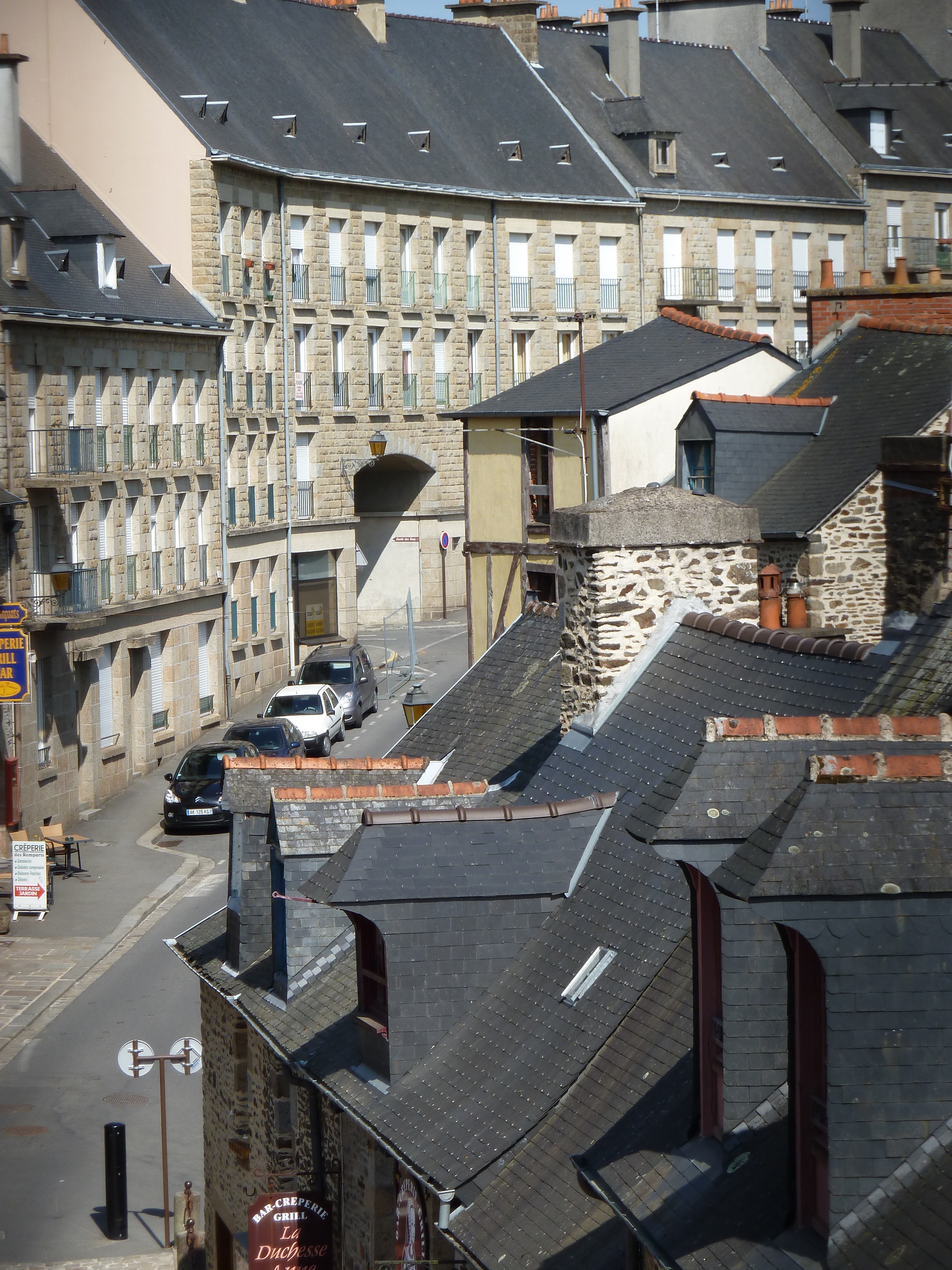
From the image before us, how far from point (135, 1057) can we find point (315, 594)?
34.8 meters

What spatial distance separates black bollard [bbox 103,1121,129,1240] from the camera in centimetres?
2112

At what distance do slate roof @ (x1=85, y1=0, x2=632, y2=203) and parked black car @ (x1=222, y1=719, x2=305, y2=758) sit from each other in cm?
1593

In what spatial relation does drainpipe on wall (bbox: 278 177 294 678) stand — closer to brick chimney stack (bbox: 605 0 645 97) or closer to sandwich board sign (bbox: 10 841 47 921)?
brick chimney stack (bbox: 605 0 645 97)

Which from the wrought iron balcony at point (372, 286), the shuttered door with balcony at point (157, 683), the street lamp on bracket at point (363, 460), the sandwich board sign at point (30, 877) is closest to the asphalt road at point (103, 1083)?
the sandwich board sign at point (30, 877)

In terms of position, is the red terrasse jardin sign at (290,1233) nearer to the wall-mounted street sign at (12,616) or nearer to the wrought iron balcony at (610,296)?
the wall-mounted street sign at (12,616)

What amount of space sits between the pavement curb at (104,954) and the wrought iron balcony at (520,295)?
26.8 m

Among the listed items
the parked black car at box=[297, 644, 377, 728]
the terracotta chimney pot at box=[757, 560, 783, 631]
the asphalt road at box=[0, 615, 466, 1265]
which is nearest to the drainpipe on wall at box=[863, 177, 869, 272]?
the parked black car at box=[297, 644, 377, 728]

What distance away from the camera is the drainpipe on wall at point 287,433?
53.4m

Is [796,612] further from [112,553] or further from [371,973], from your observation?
[112,553]

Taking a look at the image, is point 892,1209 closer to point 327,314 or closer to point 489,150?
point 327,314

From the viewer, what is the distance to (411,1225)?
12.1 meters

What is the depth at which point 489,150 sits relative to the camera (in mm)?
60562

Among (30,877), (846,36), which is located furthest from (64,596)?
(846,36)

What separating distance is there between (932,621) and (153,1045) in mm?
16413
